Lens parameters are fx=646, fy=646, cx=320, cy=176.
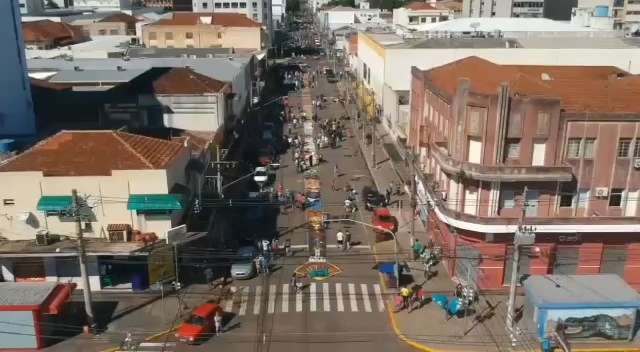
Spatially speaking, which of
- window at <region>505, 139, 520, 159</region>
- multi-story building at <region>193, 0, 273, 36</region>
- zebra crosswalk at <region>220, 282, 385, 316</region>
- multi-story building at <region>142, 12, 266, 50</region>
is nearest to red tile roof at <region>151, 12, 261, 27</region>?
multi-story building at <region>142, 12, 266, 50</region>

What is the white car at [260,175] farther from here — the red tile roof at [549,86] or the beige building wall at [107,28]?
the beige building wall at [107,28]

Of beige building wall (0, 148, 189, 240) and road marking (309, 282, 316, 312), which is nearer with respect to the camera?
beige building wall (0, 148, 189, 240)

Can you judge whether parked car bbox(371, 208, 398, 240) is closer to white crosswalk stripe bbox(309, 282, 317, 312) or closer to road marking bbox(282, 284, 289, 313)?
white crosswalk stripe bbox(309, 282, 317, 312)

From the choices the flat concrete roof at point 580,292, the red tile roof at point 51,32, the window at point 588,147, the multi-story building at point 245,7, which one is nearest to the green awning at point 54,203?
the flat concrete roof at point 580,292

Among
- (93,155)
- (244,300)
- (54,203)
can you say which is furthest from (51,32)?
(244,300)

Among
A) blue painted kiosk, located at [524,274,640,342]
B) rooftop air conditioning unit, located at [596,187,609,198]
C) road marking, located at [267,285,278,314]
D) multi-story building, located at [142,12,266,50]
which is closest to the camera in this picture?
blue painted kiosk, located at [524,274,640,342]

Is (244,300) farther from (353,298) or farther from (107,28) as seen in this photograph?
(107,28)

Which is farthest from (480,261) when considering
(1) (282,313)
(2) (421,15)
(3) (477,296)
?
(2) (421,15)
